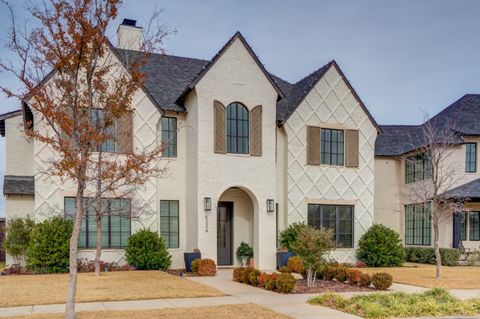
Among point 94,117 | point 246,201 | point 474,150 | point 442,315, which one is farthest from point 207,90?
point 474,150

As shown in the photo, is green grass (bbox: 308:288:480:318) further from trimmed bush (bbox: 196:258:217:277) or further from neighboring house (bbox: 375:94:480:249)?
neighboring house (bbox: 375:94:480:249)

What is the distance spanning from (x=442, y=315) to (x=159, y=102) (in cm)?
1438

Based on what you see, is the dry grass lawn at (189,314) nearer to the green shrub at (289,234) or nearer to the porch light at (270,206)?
the porch light at (270,206)

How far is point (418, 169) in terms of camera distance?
2575 centimetres

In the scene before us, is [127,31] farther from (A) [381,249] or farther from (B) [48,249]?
(A) [381,249]

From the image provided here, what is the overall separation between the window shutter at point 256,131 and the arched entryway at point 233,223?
6.71 ft

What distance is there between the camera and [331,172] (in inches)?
910

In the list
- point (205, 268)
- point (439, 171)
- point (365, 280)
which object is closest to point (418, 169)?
point (439, 171)

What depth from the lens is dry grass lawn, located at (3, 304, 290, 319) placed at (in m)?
9.40

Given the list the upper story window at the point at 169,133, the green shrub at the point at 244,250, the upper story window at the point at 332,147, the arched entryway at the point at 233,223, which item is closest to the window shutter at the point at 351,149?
the upper story window at the point at 332,147

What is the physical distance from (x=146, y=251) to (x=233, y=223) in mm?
4336

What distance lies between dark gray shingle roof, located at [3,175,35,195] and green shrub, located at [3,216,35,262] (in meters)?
1.07

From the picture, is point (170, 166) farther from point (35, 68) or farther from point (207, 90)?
point (35, 68)

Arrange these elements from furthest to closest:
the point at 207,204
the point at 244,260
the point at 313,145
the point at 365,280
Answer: the point at 313,145, the point at 244,260, the point at 207,204, the point at 365,280
